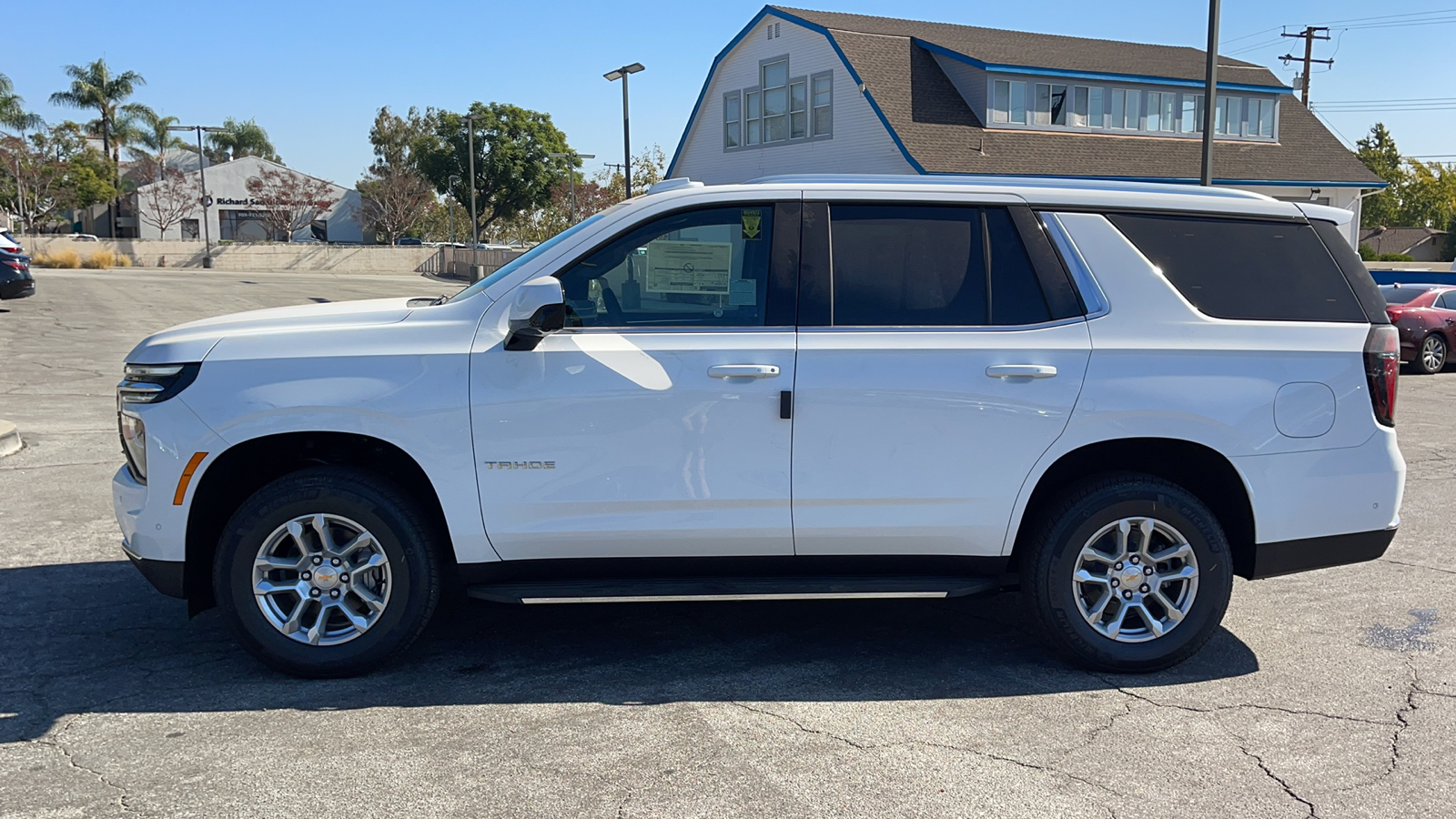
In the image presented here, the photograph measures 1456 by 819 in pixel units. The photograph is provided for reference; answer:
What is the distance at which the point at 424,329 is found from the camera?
14.4ft

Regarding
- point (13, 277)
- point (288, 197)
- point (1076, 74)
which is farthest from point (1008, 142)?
point (288, 197)

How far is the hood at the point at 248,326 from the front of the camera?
435 cm

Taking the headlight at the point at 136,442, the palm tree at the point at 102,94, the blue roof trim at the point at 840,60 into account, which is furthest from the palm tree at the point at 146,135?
the headlight at the point at 136,442

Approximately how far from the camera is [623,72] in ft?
91.4

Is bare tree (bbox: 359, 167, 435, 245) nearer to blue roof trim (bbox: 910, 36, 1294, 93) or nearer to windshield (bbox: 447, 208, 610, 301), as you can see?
blue roof trim (bbox: 910, 36, 1294, 93)

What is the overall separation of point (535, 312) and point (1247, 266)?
9.41ft

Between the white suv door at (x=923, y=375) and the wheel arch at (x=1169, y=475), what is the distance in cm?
19

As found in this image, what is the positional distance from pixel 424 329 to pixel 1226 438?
3155 mm

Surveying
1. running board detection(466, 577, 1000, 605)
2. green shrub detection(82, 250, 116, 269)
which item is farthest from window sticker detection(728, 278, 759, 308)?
green shrub detection(82, 250, 116, 269)

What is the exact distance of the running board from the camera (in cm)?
436

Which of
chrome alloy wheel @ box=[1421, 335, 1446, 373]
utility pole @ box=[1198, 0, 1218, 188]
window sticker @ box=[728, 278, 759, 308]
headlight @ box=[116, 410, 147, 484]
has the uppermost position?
utility pole @ box=[1198, 0, 1218, 188]

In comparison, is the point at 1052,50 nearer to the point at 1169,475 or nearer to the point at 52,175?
the point at 1169,475

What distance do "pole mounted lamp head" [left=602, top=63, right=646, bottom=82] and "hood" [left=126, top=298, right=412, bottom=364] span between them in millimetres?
23983

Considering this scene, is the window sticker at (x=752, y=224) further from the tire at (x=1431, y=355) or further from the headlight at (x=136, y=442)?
the tire at (x=1431, y=355)
